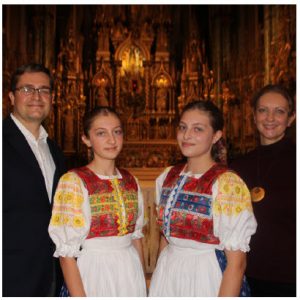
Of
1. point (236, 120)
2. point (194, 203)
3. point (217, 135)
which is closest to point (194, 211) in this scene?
point (194, 203)

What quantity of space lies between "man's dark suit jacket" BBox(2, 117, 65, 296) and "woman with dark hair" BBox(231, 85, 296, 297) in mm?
1303

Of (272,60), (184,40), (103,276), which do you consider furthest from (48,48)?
(103,276)

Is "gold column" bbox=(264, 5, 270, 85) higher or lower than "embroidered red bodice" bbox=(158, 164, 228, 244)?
higher

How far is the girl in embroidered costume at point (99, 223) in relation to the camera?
2256 millimetres

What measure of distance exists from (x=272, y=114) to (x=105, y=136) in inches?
45.1

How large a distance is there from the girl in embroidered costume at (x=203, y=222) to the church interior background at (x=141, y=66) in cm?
828

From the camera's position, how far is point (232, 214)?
2.18m

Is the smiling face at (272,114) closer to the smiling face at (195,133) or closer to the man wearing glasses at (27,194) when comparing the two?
the smiling face at (195,133)

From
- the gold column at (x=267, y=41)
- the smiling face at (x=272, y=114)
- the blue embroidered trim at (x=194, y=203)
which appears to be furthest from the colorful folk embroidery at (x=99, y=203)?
the gold column at (x=267, y=41)

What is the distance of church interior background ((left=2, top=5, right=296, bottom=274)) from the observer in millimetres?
11695

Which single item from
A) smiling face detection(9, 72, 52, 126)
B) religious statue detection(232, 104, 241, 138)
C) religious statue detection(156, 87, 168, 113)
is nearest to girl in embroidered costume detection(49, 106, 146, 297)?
smiling face detection(9, 72, 52, 126)

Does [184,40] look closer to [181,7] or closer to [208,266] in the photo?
[181,7]

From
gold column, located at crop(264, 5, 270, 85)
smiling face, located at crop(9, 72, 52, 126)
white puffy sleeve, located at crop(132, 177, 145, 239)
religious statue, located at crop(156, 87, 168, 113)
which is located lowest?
white puffy sleeve, located at crop(132, 177, 145, 239)

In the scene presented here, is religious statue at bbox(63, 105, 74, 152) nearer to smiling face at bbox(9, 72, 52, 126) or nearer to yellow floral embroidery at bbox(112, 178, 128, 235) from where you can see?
smiling face at bbox(9, 72, 52, 126)
